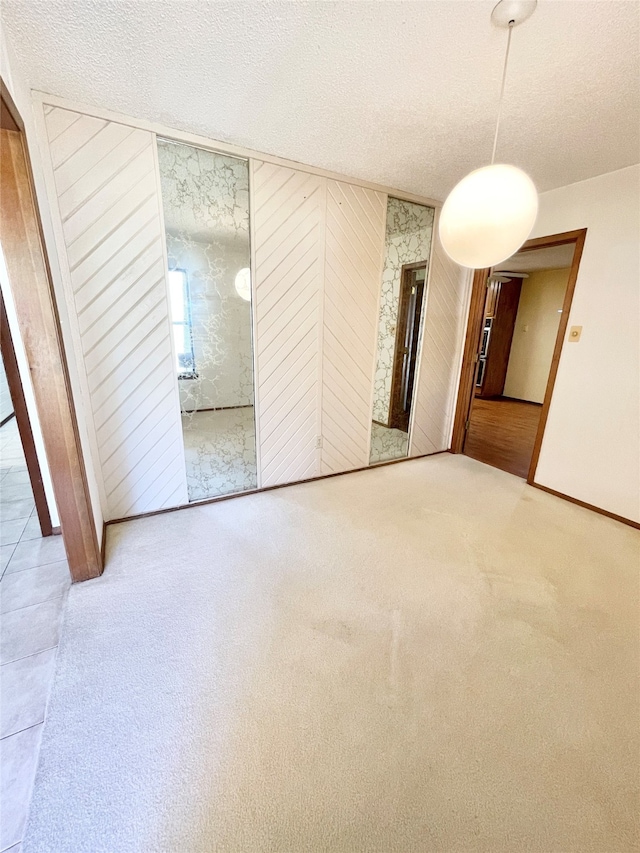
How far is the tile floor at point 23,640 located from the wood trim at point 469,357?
145 inches

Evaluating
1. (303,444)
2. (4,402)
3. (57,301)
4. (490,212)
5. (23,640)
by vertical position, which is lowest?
(23,640)

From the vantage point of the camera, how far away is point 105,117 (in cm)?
197

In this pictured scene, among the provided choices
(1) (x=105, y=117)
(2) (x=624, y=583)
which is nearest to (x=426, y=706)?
(2) (x=624, y=583)

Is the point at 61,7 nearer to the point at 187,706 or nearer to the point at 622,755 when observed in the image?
the point at 187,706

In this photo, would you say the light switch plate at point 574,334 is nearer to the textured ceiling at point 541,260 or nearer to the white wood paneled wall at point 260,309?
the white wood paneled wall at point 260,309

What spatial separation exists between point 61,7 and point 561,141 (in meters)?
2.63

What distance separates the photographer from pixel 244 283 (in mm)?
2514

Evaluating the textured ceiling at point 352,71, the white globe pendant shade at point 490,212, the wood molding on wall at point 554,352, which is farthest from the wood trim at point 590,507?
the textured ceiling at point 352,71

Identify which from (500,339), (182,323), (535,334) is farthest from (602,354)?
(500,339)

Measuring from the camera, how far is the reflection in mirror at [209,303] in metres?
2.26

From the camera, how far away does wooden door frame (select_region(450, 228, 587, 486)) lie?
2.82 meters

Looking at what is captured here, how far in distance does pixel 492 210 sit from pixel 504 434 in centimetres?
386

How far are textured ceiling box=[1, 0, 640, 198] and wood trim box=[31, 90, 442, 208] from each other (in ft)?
0.17

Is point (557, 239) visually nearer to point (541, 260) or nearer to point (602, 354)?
point (602, 354)
